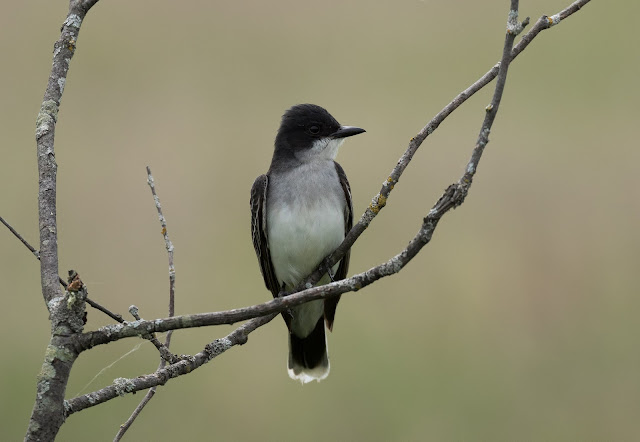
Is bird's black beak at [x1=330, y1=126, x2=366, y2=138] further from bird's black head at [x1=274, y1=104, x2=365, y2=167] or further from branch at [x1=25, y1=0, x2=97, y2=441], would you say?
branch at [x1=25, y1=0, x2=97, y2=441]

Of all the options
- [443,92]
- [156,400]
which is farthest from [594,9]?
[156,400]

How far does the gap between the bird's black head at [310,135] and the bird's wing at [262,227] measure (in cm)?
20

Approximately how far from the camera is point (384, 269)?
192 cm

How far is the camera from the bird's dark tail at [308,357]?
4770 millimetres

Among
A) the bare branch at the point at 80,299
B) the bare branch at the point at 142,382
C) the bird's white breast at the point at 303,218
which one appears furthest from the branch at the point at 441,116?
the bird's white breast at the point at 303,218

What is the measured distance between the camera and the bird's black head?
4.35 metres

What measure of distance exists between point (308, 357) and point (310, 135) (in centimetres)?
121

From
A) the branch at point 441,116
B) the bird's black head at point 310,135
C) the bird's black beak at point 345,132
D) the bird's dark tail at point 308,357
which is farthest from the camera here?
the bird's dark tail at point 308,357

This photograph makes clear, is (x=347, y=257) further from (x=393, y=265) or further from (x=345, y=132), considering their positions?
(x=393, y=265)

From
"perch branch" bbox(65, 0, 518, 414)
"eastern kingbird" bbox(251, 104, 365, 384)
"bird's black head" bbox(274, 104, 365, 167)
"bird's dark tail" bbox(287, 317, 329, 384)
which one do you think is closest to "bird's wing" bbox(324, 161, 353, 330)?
"eastern kingbird" bbox(251, 104, 365, 384)

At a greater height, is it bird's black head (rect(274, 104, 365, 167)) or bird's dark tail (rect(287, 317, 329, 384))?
bird's black head (rect(274, 104, 365, 167))

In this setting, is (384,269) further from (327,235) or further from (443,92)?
(443,92)

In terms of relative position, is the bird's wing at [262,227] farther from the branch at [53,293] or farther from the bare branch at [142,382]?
the branch at [53,293]

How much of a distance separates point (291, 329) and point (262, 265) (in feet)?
1.57
